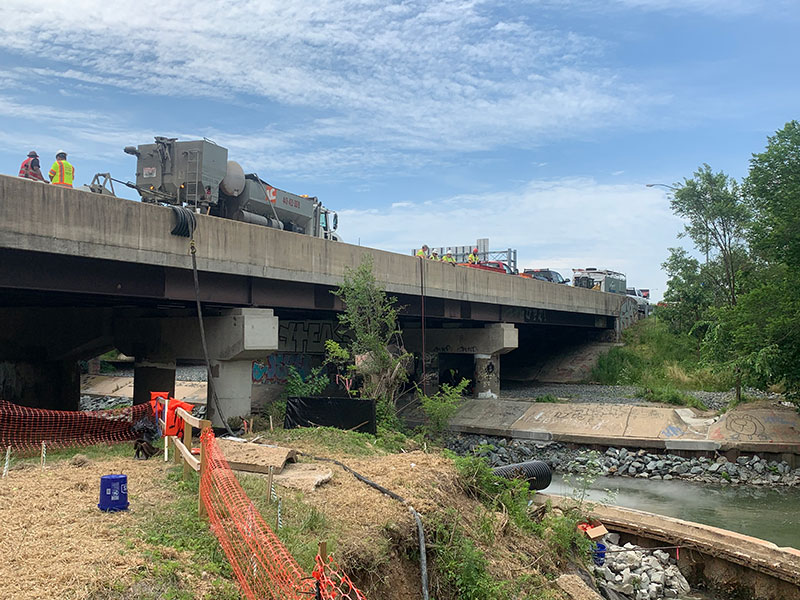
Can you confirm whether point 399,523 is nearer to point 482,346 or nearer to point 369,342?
point 369,342

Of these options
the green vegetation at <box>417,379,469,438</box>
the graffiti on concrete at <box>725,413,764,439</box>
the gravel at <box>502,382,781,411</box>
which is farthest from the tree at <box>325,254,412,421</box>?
the gravel at <box>502,382,781,411</box>

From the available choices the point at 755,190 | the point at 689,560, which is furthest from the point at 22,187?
the point at 755,190

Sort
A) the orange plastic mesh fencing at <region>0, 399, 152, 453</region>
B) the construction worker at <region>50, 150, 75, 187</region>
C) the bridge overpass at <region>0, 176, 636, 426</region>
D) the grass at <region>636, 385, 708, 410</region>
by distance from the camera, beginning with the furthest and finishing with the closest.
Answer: the grass at <region>636, 385, 708, 410</region>
the construction worker at <region>50, 150, 75, 187</region>
the bridge overpass at <region>0, 176, 636, 426</region>
the orange plastic mesh fencing at <region>0, 399, 152, 453</region>

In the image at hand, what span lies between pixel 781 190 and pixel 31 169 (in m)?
21.0

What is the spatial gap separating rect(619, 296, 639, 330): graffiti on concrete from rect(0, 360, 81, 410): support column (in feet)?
101

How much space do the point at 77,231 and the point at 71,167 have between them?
8.89 ft

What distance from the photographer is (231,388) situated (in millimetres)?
18109

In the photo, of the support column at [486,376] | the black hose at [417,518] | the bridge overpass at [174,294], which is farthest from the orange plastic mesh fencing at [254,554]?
the support column at [486,376]

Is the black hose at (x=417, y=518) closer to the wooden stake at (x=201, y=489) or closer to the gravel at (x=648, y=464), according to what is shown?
the wooden stake at (x=201, y=489)

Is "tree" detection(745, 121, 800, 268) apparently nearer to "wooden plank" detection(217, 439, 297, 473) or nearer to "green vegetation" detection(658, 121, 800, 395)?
"green vegetation" detection(658, 121, 800, 395)

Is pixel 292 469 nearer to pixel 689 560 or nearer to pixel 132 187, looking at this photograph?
pixel 689 560

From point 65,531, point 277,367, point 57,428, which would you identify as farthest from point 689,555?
point 277,367

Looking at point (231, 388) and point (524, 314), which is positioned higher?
point (524, 314)

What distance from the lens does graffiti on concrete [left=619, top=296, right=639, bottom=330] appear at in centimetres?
4256
